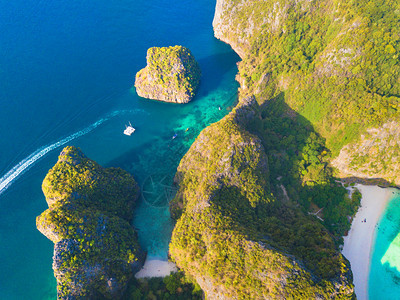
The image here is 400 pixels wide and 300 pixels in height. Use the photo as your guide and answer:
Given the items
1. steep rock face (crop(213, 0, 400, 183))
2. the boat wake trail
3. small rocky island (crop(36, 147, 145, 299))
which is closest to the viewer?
small rocky island (crop(36, 147, 145, 299))

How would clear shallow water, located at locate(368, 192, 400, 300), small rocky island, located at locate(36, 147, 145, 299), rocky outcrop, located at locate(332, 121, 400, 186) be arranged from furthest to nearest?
rocky outcrop, located at locate(332, 121, 400, 186)
clear shallow water, located at locate(368, 192, 400, 300)
small rocky island, located at locate(36, 147, 145, 299)

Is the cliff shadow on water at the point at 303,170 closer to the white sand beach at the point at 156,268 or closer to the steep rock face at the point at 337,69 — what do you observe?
the steep rock face at the point at 337,69

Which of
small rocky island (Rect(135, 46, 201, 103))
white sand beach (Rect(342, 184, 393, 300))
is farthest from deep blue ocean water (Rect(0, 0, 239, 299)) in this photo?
white sand beach (Rect(342, 184, 393, 300))

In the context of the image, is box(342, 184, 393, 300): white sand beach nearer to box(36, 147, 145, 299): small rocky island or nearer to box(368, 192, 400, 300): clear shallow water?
box(368, 192, 400, 300): clear shallow water

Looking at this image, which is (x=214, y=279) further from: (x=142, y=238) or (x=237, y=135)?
(x=237, y=135)

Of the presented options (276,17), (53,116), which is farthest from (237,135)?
(53,116)

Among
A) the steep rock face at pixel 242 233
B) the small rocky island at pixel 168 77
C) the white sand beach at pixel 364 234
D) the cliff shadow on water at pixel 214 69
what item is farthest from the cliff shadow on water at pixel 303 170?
the small rocky island at pixel 168 77
